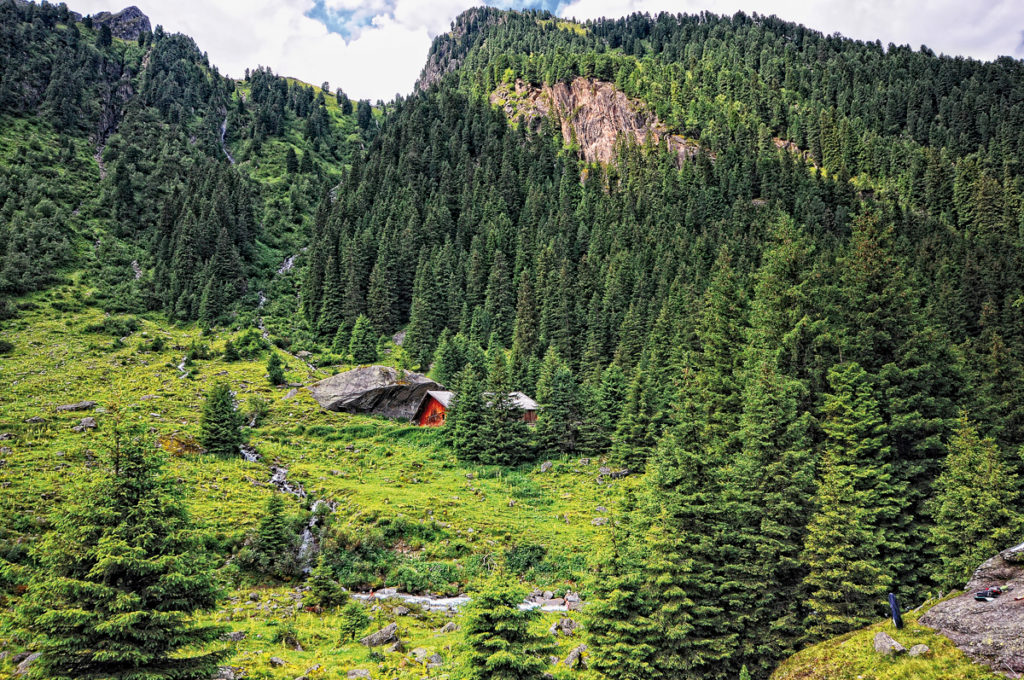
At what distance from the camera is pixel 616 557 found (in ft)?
71.8

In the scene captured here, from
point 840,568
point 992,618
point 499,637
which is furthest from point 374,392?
point 992,618

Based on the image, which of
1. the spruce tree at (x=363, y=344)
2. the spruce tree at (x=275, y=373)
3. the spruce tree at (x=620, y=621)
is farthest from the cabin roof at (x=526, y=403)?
the spruce tree at (x=620, y=621)

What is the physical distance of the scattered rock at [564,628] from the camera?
27328 mm

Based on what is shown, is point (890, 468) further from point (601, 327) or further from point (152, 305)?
point (152, 305)

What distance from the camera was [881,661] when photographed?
676 inches

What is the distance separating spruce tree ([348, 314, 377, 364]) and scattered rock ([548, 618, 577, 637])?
58.3 meters

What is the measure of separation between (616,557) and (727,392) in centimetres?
2538

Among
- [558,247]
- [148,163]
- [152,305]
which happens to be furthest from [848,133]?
[148,163]

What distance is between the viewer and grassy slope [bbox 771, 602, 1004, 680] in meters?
15.4

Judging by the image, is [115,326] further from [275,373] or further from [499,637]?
[499,637]

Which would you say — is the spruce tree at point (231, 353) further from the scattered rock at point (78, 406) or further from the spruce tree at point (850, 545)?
the spruce tree at point (850, 545)

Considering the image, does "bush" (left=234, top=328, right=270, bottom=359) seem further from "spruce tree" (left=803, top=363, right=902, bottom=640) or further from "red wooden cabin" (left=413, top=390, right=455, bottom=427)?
"spruce tree" (left=803, top=363, right=902, bottom=640)

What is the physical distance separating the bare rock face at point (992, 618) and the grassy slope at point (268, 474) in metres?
18.2

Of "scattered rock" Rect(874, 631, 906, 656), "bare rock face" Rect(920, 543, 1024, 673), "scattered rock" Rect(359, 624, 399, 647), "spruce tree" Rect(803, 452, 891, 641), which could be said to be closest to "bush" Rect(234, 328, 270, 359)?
"scattered rock" Rect(359, 624, 399, 647)
